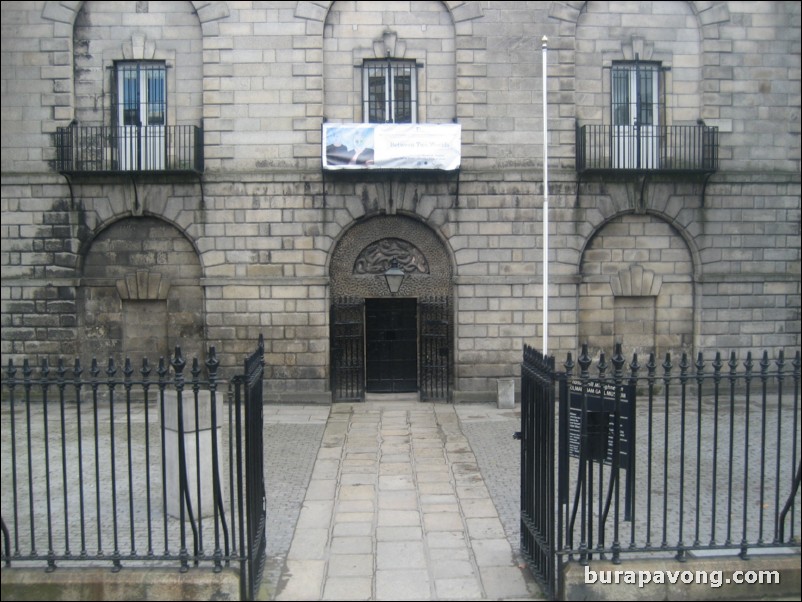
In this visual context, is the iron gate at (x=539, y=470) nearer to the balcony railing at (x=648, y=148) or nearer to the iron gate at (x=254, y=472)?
the iron gate at (x=254, y=472)

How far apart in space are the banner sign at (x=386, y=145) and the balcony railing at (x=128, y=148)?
9.61 feet

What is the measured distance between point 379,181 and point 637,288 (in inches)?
240

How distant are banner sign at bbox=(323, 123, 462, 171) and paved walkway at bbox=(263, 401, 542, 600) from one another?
522 cm

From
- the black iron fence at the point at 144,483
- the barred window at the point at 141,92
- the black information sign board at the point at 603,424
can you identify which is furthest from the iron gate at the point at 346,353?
the black information sign board at the point at 603,424

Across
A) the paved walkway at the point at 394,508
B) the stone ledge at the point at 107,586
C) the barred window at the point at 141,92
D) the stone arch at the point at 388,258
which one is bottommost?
the paved walkway at the point at 394,508

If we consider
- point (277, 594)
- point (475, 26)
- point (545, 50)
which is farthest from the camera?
point (475, 26)

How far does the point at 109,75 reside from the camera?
16.5m

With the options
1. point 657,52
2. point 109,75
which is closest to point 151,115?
point 109,75

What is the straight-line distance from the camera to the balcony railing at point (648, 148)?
16484 millimetres

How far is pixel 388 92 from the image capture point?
1661 cm

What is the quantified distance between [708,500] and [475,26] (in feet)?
36.7

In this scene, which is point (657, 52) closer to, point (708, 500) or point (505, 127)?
point (505, 127)

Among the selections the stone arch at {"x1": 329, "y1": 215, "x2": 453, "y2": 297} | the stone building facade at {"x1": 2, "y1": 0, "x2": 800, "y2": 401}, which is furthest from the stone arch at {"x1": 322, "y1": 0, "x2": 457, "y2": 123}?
the stone arch at {"x1": 329, "y1": 215, "x2": 453, "y2": 297}

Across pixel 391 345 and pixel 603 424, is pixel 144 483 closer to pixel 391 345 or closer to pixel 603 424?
pixel 603 424
